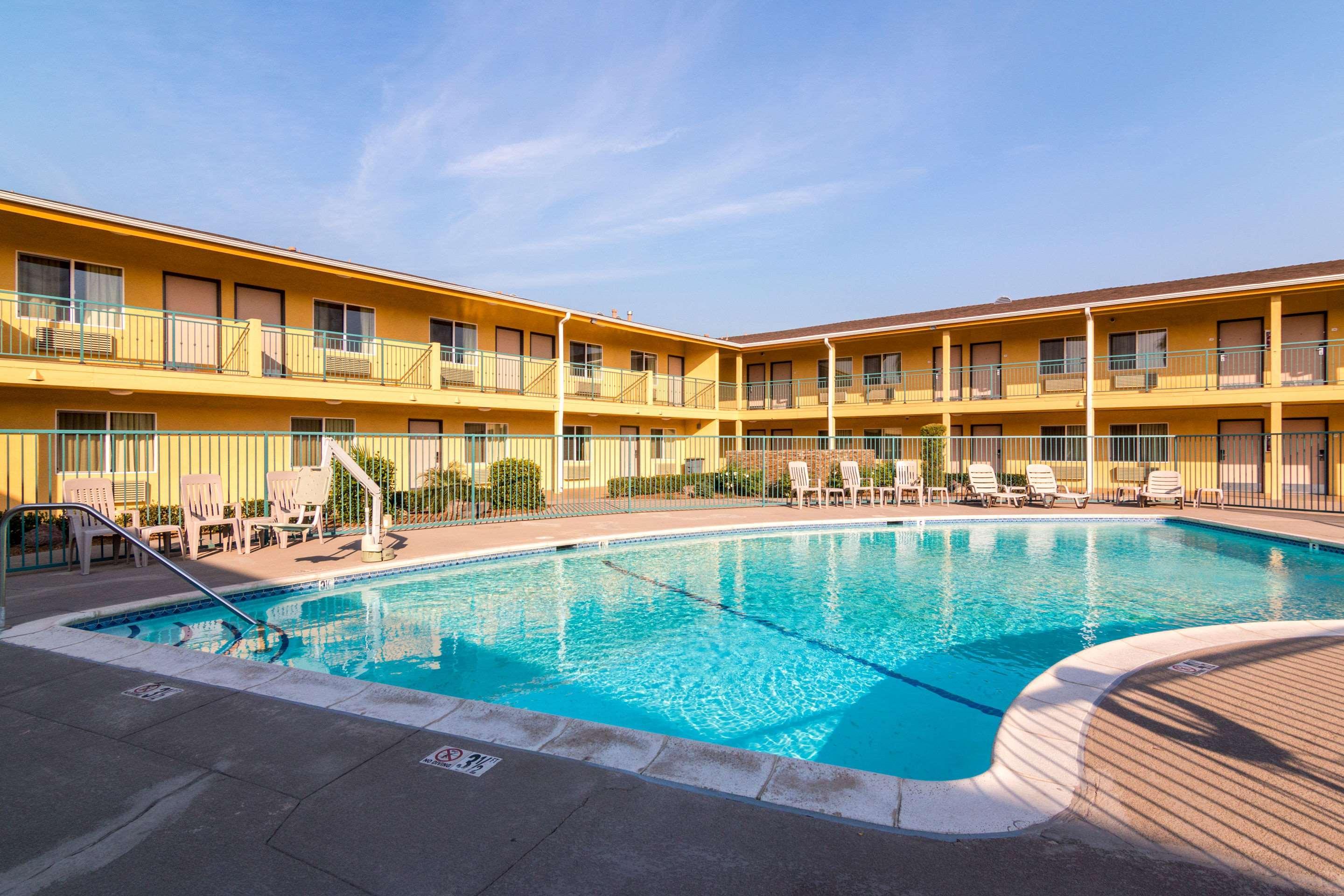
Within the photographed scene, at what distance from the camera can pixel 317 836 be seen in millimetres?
2549

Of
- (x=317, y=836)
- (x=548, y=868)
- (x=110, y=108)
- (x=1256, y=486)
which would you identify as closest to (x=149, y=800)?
(x=317, y=836)

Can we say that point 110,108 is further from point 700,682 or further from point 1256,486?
point 1256,486

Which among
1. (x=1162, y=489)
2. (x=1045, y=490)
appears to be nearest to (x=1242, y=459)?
(x=1162, y=489)

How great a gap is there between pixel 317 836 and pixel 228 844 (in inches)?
12.7

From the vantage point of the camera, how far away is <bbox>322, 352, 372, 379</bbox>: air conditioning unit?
17.0 m

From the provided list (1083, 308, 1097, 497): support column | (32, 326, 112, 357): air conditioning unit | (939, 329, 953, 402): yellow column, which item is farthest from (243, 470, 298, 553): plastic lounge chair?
(939, 329, 953, 402): yellow column

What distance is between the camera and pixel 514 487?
50.1 ft

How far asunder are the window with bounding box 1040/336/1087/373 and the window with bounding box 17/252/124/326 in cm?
2675

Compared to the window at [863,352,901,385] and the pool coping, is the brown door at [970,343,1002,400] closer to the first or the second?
the window at [863,352,901,385]

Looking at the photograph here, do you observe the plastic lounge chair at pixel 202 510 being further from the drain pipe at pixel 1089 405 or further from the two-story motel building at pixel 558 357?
the drain pipe at pixel 1089 405

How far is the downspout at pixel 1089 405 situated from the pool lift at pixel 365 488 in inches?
741

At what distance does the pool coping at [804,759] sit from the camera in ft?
9.10

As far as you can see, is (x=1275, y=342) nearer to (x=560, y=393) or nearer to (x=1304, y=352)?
(x=1304, y=352)

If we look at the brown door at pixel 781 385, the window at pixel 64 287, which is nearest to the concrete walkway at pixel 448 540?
the window at pixel 64 287
